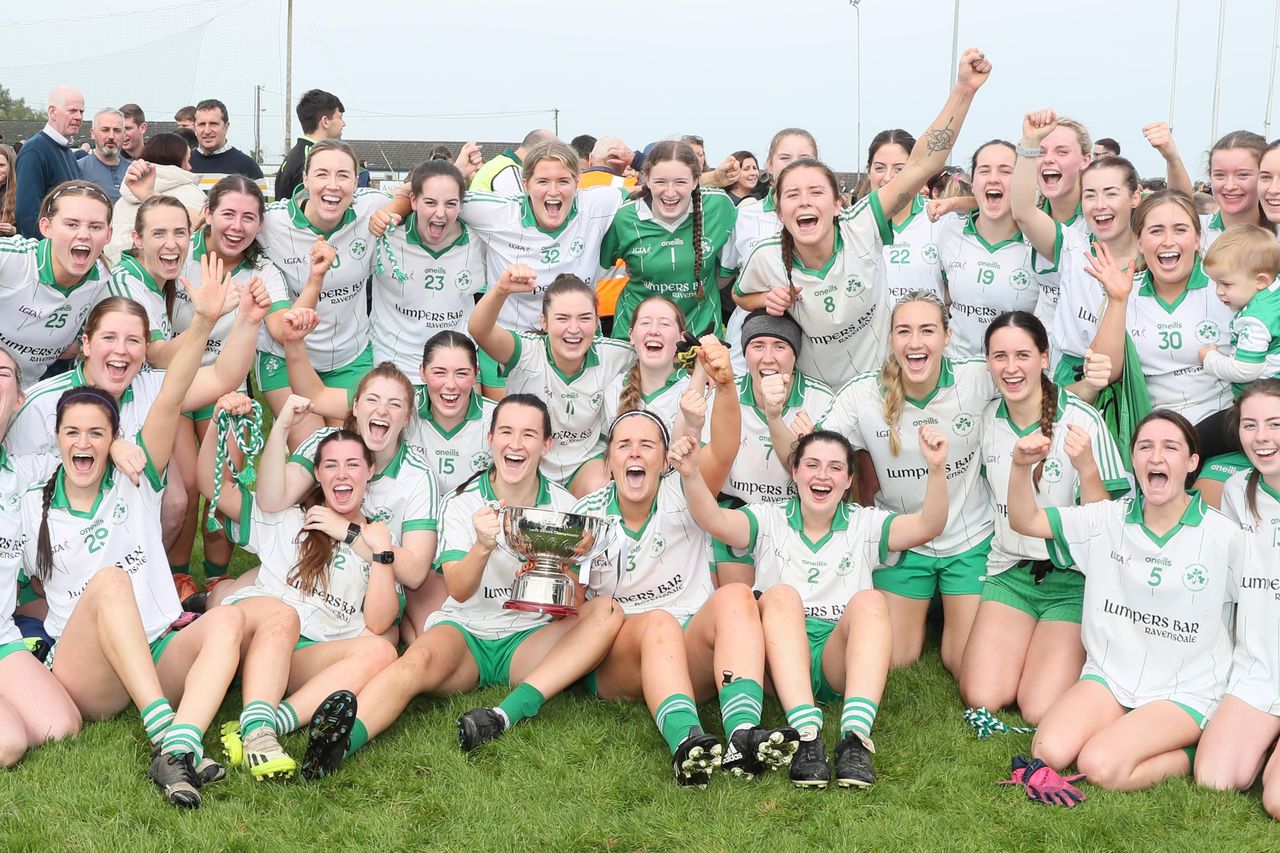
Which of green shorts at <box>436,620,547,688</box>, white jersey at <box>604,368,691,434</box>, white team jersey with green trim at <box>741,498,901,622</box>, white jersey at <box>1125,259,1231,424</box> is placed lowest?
green shorts at <box>436,620,547,688</box>

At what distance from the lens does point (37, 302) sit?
18.2ft

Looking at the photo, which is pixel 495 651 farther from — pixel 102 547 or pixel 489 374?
pixel 489 374

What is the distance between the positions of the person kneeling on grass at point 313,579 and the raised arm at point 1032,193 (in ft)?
10.7

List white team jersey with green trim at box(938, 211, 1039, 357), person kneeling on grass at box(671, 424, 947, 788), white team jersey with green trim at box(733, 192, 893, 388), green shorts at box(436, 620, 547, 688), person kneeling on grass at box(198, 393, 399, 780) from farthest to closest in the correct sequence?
white team jersey with green trim at box(938, 211, 1039, 357) → white team jersey with green trim at box(733, 192, 893, 388) → green shorts at box(436, 620, 547, 688) → person kneeling on grass at box(198, 393, 399, 780) → person kneeling on grass at box(671, 424, 947, 788)

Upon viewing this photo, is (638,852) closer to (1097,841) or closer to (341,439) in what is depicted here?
(1097,841)

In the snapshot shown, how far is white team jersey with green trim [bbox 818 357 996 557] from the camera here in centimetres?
544

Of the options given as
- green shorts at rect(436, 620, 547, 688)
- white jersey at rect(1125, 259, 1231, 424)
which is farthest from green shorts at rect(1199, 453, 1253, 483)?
green shorts at rect(436, 620, 547, 688)

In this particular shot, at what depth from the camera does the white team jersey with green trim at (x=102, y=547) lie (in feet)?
15.5

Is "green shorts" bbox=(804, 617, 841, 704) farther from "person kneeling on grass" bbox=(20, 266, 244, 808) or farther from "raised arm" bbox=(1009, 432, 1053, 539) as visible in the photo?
"person kneeling on grass" bbox=(20, 266, 244, 808)

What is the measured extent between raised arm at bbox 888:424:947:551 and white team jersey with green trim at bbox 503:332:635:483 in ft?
5.26

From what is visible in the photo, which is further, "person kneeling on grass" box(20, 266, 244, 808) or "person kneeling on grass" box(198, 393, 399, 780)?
"person kneeling on grass" box(198, 393, 399, 780)

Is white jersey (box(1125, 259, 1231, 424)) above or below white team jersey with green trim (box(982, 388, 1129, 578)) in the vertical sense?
above

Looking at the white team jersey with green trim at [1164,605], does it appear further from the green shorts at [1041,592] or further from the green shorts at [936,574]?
the green shorts at [936,574]

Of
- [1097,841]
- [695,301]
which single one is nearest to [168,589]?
[695,301]
